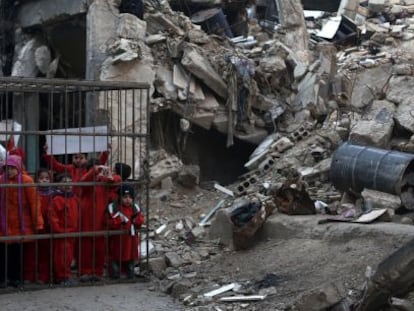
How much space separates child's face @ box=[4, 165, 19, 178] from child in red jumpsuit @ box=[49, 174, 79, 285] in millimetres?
466

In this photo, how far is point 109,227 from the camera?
7504 millimetres

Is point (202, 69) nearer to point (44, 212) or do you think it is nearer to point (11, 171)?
point (44, 212)

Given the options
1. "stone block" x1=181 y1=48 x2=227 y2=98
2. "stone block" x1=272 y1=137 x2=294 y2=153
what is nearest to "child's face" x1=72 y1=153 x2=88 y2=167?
"stone block" x1=181 y1=48 x2=227 y2=98

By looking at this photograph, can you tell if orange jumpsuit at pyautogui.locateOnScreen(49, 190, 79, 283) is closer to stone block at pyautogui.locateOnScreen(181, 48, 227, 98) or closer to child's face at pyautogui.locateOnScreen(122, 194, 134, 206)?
child's face at pyautogui.locateOnScreen(122, 194, 134, 206)

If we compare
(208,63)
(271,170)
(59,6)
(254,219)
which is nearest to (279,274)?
(254,219)

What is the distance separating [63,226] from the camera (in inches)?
285

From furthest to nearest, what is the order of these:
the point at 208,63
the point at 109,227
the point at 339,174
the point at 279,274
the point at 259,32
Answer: the point at 259,32 < the point at 208,63 < the point at 339,174 < the point at 109,227 < the point at 279,274

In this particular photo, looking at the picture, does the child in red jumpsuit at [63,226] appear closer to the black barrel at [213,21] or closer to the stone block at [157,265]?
the stone block at [157,265]

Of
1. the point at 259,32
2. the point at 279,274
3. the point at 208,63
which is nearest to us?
the point at 279,274

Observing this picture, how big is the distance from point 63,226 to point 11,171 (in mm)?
774

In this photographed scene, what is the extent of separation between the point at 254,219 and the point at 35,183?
2.30 metres

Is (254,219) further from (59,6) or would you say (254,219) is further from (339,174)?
Answer: (59,6)

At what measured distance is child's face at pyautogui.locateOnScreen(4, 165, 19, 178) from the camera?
6.86 m

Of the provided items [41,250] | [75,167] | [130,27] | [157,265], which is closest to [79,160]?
[75,167]
